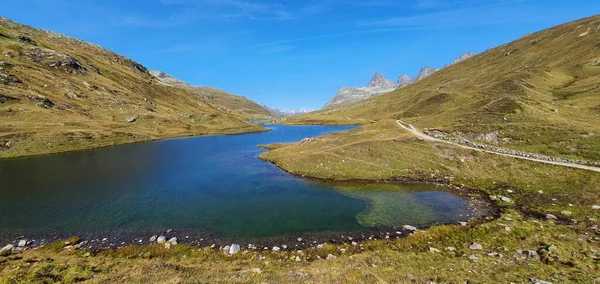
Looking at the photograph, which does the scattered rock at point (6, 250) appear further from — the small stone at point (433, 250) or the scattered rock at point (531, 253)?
the scattered rock at point (531, 253)

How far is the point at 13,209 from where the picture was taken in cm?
4025

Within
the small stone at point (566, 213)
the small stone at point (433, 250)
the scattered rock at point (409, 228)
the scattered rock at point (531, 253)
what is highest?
the small stone at point (566, 213)

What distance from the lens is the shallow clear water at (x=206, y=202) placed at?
34.4 metres

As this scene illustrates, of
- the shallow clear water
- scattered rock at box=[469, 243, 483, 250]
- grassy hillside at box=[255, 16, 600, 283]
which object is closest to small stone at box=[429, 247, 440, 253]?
grassy hillside at box=[255, 16, 600, 283]

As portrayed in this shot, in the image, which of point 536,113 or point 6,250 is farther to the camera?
point 536,113

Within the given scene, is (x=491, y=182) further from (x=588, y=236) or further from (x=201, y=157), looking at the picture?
(x=201, y=157)

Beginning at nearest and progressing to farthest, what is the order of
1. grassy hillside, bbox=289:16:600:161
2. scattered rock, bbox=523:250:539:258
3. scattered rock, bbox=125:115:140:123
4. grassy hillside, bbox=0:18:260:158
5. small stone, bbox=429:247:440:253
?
scattered rock, bbox=523:250:539:258 → small stone, bbox=429:247:440:253 → grassy hillside, bbox=289:16:600:161 → grassy hillside, bbox=0:18:260:158 → scattered rock, bbox=125:115:140:123

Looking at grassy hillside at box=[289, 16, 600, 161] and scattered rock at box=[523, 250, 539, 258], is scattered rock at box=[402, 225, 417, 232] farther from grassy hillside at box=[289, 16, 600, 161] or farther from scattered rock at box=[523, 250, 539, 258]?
grassy hillside at box=[289, 16, 600, 161]

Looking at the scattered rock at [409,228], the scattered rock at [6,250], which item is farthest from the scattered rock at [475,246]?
the scattered rock at [6,250]

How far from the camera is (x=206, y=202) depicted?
44.0 m

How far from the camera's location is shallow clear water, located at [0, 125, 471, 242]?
3444 cm

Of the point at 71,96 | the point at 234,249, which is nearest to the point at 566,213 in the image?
the point at 234,249

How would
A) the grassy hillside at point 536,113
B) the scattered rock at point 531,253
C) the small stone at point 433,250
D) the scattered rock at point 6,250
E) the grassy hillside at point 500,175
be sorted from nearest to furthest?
the grassy hillside at point 500,175 < the scattered rock at point 531,253 < the small stone at point 433,250 < the scattered rock at point 6,250 < the grassy hillside at point 536,113

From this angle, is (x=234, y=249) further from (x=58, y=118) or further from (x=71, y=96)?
(x=71, y=96)
